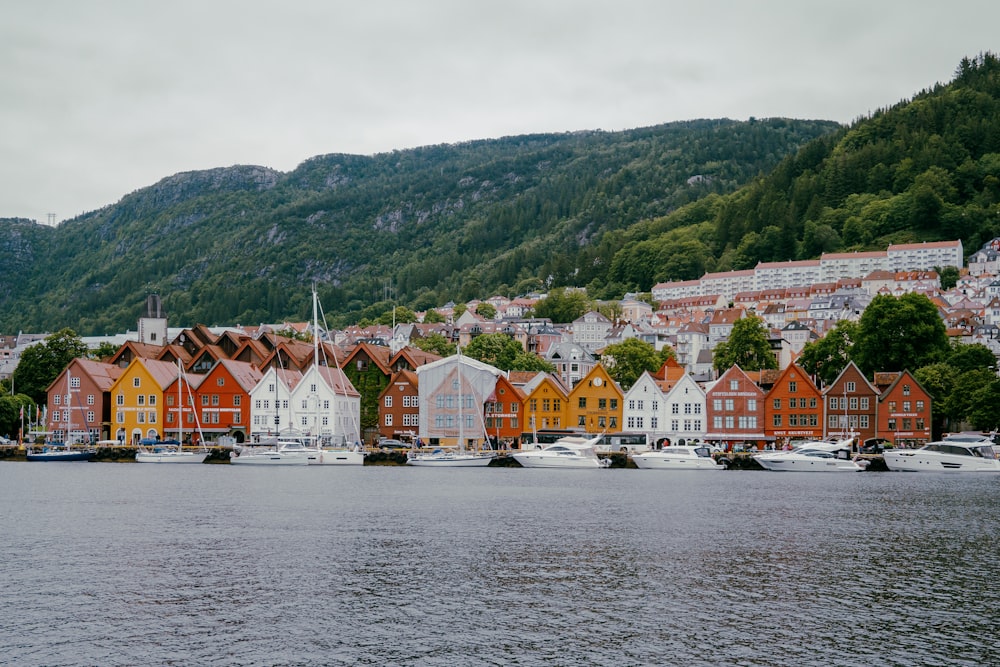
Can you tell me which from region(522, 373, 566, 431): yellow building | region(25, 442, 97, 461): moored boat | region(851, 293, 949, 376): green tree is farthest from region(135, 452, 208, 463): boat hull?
region(851, 293, 949, 376): green tree

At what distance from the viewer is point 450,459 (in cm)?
9369

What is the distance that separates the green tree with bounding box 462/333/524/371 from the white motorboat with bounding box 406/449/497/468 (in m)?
50.3

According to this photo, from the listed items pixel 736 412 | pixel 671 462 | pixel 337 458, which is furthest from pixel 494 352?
pixel 671 462

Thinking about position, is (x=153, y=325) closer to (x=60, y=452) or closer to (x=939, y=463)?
(x=60, y=452)

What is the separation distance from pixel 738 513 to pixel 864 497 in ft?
45.3

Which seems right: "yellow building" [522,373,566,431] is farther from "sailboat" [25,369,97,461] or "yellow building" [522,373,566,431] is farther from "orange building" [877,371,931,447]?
"sailboat" [25,369,97,461]

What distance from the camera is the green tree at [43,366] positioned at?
12850 centimetres

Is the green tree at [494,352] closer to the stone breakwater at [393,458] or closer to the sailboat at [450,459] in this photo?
the stone breakwater at [393,458]

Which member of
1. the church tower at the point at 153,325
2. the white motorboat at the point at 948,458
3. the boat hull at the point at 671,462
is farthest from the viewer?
the church tower at the point at 153,325

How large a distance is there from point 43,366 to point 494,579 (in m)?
110

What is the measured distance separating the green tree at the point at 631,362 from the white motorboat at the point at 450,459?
45.8 meters

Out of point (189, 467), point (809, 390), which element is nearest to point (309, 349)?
point (189, 467)

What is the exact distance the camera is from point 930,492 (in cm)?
6662

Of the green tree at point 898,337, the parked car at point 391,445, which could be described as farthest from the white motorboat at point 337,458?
the green tree at point 898,337
